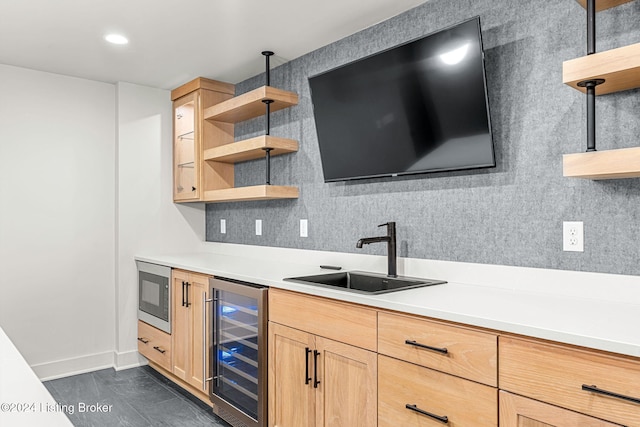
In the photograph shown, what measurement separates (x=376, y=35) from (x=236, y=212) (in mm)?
1867

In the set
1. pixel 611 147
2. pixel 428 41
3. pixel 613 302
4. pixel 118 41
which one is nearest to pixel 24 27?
pixel 118 41

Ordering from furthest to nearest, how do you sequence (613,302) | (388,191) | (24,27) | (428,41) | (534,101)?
1. (24,27)
2. (388,191)
3. (428,41)
4. (534,101)
5. (613,302)

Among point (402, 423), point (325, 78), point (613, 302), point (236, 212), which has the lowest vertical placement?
point (402, 423)

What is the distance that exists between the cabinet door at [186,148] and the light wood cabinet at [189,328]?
33.7 inches

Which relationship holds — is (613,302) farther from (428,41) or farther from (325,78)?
(325,78)

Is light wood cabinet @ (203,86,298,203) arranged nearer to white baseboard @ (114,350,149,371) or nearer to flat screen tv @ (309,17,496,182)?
flat screen tv @ (309,17,496,182)

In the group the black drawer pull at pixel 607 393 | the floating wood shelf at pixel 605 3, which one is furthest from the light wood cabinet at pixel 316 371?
the floating wood shelf at pixel 605 3

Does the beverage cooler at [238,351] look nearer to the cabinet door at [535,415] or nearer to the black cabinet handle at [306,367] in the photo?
the black cabinet handle at [306,367]

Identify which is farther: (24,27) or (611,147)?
(24,27)

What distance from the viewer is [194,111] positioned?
3.71 metres

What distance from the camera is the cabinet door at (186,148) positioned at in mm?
3682

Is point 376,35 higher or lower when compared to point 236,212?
higher

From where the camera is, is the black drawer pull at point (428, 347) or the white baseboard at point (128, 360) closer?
the black drawer pull at point (428, 347)

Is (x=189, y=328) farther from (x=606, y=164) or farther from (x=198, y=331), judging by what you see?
(x=606, y=164)
